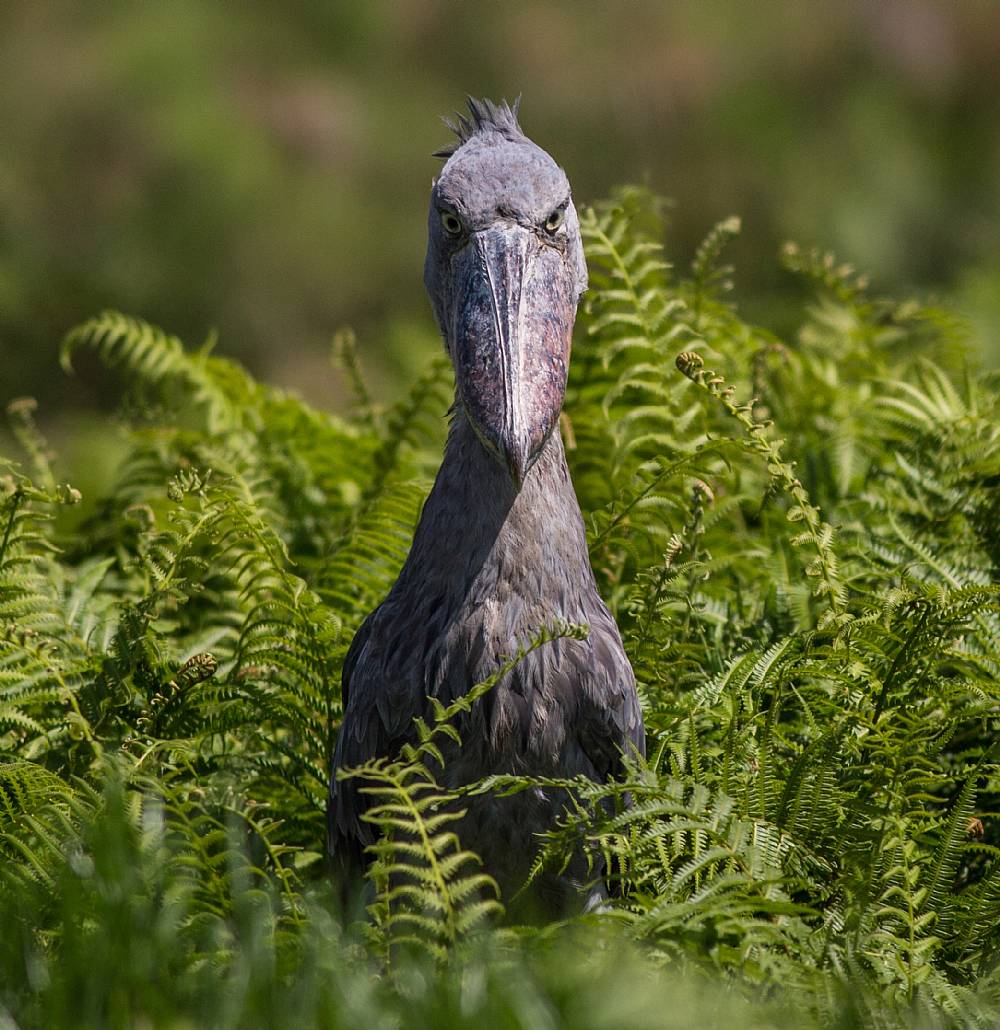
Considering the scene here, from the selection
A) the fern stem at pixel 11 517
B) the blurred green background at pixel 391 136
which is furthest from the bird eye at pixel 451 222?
the blurred green background at pixel 391 136

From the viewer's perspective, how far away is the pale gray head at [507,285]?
8.64 feet

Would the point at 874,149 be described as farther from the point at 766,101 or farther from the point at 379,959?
the point at 379,959

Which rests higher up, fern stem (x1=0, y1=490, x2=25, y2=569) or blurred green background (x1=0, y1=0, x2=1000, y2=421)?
blurred green background (x1=0, y1=0, x2=1000, y2=421)

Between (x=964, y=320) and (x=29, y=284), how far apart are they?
5.67 m

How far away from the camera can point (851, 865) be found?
9.14ft

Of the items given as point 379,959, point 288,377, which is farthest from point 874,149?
point 379,959

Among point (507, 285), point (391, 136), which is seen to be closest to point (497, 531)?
point (507, 285)

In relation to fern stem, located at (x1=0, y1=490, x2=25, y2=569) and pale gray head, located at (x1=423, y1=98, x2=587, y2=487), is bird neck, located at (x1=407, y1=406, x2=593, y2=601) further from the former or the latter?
fern stem, located at (x1=0, y1=490, x2=25, y2=569)

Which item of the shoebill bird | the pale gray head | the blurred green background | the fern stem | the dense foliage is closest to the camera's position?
the dense foliage

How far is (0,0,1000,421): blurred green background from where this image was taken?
8.65 metres

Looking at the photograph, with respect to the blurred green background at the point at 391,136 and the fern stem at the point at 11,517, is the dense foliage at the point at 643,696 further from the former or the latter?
the blurred green background at the point at 391,136

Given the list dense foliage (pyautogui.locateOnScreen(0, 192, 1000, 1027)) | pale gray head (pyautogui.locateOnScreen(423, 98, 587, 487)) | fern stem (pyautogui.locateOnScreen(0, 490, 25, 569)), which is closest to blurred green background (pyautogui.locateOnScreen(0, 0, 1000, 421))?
dense foliage (pyautogui.locateOnScreen(0, 192, 1000, 1027))

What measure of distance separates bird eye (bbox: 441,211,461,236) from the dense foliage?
662 mm

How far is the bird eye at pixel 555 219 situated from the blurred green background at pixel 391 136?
519 cm
